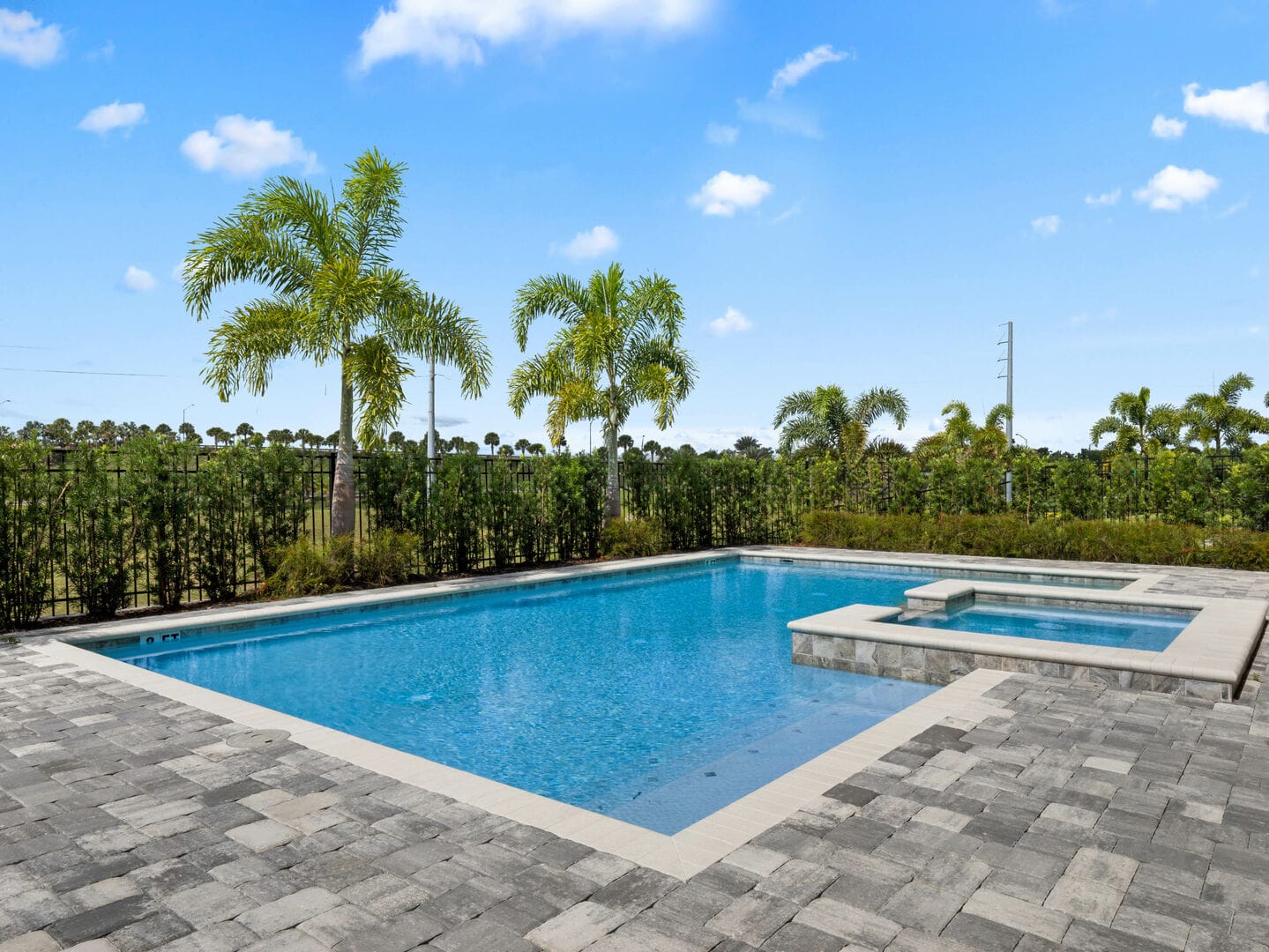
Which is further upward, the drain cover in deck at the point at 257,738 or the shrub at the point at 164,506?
the shrub at the point at 164,506

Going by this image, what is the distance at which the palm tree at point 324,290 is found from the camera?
37.6ft

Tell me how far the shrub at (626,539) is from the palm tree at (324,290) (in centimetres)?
532

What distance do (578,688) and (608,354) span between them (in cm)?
995

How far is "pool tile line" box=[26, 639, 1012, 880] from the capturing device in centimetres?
331

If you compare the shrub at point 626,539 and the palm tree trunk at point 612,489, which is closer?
the shrub at point 626,539

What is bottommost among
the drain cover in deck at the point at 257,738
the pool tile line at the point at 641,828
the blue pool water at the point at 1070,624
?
the blue pool water at the point at 1070,624

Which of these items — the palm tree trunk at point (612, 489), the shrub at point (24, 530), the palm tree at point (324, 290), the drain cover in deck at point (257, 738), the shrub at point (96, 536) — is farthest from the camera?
the palm tree trunk at point (612, 489)

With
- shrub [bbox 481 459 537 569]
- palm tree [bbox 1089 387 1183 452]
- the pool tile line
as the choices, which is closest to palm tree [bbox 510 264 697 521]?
shrub [bbox 481 459 537 569]

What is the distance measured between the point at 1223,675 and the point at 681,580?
8.96 m

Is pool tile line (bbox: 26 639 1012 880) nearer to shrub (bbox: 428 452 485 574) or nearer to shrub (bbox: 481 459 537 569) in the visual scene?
shrub (bbox: 428 452 485 574)

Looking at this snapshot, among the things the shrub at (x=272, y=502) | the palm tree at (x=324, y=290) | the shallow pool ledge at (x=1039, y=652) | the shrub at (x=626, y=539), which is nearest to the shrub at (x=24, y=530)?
the shrub at (x=272, y=502)

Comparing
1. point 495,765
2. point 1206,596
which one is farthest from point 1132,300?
point 495,765

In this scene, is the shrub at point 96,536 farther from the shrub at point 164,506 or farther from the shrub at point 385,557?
the shrub at point 385,557

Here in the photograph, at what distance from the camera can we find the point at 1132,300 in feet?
61.1
